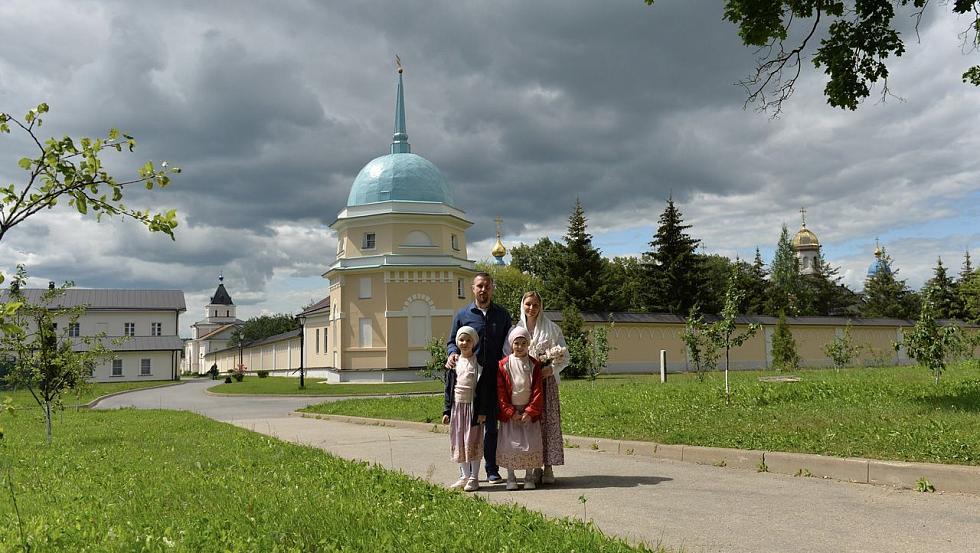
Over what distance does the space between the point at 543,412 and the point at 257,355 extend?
246ft

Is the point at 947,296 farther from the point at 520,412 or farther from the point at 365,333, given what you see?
the point at 520,412

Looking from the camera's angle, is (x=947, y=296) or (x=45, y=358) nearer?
(x=45, y=358)

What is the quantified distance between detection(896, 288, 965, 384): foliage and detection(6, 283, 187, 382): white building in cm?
6639

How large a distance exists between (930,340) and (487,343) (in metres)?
11.7

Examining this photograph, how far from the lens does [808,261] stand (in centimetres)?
9281

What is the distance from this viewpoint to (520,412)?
7.39 metres

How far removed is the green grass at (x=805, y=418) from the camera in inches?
316

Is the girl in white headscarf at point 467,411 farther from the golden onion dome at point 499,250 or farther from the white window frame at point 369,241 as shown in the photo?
the golden onion dome at point 499,250

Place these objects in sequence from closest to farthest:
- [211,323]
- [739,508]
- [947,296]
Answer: [739,508] < [947,296] < [211,323]

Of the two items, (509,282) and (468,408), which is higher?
(509,282)

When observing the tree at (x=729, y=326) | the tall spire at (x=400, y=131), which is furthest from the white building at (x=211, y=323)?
the tree at (x=729, y=326)

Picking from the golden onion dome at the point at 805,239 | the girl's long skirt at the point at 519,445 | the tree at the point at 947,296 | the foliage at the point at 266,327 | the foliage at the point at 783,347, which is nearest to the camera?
the girl's long skirt at the point at 519,445

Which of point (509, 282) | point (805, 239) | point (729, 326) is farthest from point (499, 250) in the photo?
point (729, 326)

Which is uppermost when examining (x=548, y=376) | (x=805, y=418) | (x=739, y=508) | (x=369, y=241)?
(x=369, y=241)
